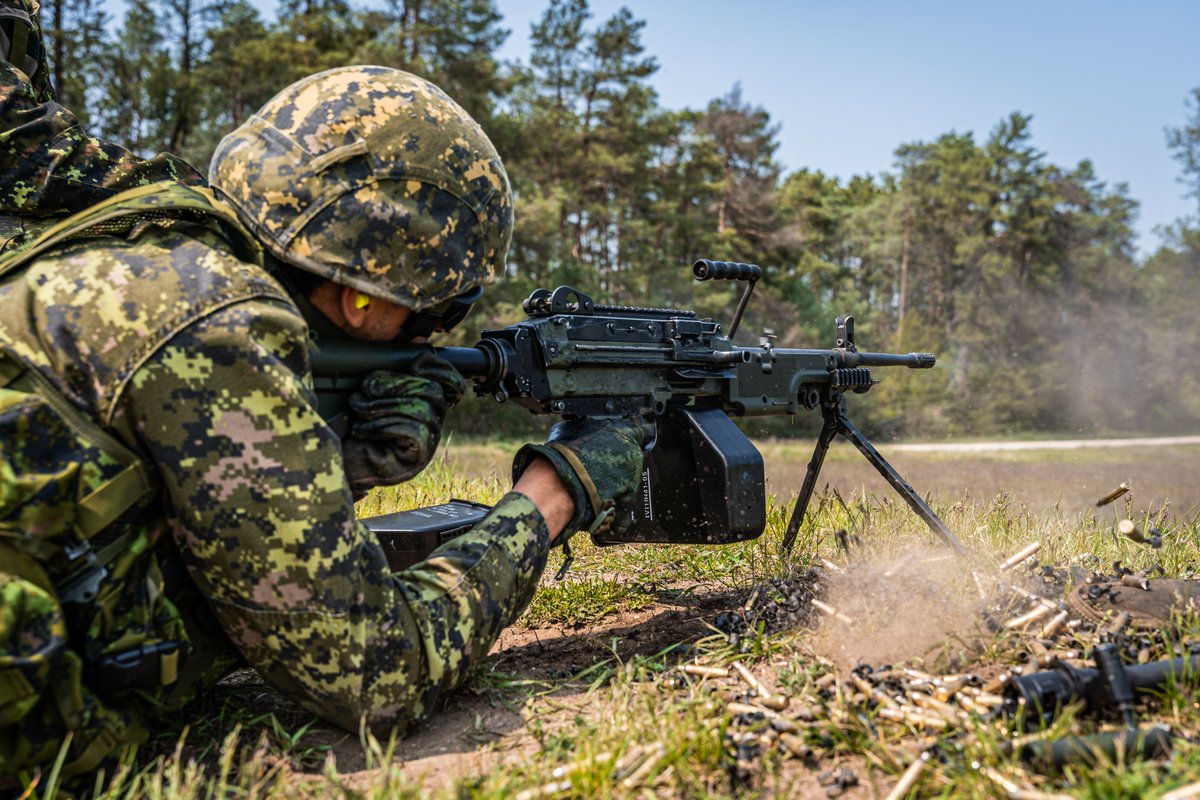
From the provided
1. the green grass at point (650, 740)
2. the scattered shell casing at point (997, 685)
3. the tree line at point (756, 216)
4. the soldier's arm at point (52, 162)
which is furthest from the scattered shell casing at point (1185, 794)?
the tree line at point (756, 216)

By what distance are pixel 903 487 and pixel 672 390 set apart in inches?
50.8

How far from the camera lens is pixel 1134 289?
41.3 metres

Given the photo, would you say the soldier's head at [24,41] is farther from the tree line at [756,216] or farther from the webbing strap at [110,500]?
the tree line at [756,216]

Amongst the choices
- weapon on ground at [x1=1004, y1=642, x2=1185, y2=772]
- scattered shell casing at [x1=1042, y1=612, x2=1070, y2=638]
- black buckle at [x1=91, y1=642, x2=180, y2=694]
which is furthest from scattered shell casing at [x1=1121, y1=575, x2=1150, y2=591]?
black buckle at [x1=91, y1=642, x2=180, y2=694]

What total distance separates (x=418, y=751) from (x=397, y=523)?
1.76 metres

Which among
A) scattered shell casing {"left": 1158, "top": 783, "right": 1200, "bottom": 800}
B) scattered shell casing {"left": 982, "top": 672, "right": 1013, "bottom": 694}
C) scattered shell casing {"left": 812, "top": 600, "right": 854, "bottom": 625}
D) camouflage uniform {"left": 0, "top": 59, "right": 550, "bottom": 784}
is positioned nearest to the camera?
scattered shell casing {"left": 1158, "top": 783, "right": 1200, "bottom": 800}

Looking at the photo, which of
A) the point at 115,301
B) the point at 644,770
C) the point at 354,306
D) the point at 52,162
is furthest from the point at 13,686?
the point at 52,162

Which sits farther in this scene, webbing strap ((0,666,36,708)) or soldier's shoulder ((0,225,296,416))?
soldier's shoulder ((0,225,296,416))

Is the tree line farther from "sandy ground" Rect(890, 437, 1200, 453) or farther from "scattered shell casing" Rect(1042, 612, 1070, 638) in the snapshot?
"scattered shell casing" Rect(1042, 612, 1070, 638)

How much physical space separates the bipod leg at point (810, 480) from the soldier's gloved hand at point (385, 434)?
2.44m

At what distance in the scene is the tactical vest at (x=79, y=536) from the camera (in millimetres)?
1985

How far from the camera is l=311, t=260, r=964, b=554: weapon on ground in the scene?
12.2 ft

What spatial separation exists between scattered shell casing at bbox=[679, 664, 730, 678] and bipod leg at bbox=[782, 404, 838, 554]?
5.27ft

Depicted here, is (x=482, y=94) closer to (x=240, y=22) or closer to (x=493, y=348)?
(x=240, y=22)
